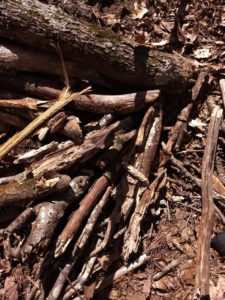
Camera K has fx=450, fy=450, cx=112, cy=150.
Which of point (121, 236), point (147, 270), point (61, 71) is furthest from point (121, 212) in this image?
point (61, 71)

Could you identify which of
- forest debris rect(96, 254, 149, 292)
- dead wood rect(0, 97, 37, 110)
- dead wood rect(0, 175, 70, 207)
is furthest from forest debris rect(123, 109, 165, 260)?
dead wood rect(0, 97, 37, 110)

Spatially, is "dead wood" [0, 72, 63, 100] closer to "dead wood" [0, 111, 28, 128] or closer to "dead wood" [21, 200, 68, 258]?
"dead wood" [0, 111, 28, 128]

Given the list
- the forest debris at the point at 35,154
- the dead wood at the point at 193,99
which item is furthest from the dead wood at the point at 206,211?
the forest debris at the point at 35,154

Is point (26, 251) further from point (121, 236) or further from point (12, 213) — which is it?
point (121, 236)

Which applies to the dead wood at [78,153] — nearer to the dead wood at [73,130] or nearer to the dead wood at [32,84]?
the dead wood at [73,130]

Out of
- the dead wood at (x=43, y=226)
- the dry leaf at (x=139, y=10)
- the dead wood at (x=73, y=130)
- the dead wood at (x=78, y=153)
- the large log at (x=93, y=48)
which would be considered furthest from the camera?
the dry leaf at (x=139, y=10)
